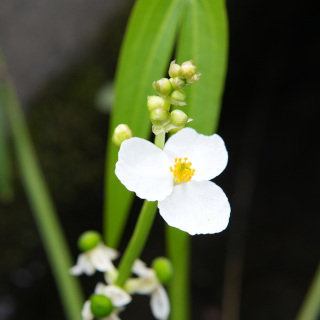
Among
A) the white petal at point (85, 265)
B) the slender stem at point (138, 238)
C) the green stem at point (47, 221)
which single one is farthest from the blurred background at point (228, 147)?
the slender stem at point (138, 238)

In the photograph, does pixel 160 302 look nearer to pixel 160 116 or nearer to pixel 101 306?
pixel 101 306

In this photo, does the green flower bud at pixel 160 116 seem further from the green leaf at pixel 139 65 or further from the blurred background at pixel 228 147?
the blurred background at pixel 228 147

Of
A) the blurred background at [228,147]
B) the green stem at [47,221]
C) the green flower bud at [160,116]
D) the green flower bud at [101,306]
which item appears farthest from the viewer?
the blurred background at [228,147]

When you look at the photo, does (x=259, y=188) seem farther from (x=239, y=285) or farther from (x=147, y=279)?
(x=147, y=279)

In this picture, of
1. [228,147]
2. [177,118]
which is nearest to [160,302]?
[177,118]

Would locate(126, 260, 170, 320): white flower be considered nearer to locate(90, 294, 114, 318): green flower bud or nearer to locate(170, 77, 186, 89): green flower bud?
locate(90, 294, 114, 318): green flower bud

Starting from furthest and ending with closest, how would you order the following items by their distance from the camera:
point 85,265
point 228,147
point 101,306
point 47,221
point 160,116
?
point 228,147, point 47,221, point 85,265, point 101,306, point 160,116

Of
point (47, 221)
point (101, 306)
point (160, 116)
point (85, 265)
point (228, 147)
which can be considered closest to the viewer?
point (160, 116)

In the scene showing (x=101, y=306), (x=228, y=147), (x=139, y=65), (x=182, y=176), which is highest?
(x=228, y=147)
